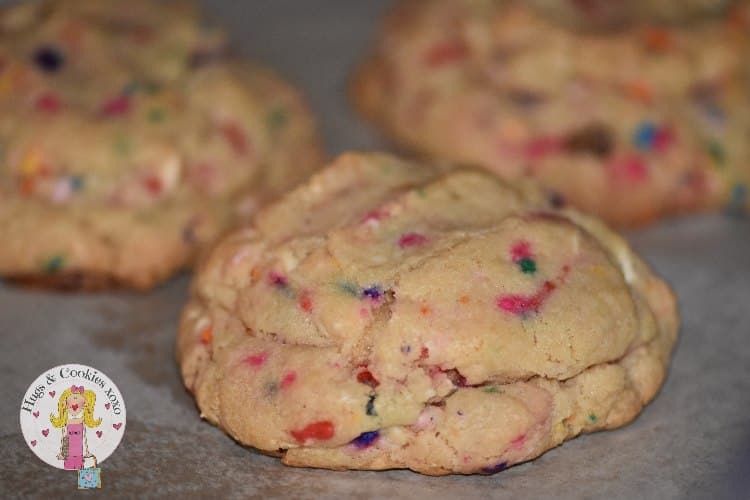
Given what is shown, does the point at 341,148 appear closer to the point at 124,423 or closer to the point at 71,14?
the point at 71,14

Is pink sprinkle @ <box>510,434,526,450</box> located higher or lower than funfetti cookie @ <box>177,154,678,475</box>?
lower

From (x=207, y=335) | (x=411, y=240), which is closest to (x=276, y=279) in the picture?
(x=207, y=335)

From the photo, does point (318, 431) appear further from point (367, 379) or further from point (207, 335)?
point (207, 335)

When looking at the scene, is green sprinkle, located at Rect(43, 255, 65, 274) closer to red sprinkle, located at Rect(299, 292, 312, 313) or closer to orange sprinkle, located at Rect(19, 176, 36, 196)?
orange sprinkle, located at Rect(19, 176, 36, 196)

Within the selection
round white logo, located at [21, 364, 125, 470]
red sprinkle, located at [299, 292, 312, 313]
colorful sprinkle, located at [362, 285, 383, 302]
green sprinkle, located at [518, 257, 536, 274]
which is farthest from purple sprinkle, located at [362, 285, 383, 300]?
round white logo, located at [21, 364, 125, 470]

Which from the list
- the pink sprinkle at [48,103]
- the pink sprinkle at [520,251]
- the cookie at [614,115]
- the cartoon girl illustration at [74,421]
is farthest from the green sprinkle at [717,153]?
the cartoon girl illustration at [74,421]

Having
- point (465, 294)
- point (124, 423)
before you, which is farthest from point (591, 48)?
point (124, 423)

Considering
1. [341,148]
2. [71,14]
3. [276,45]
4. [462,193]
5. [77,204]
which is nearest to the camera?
[462,193]
